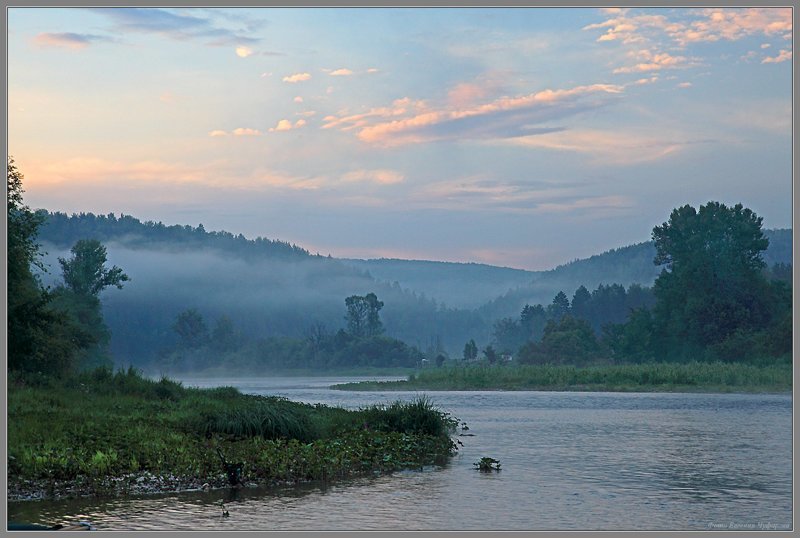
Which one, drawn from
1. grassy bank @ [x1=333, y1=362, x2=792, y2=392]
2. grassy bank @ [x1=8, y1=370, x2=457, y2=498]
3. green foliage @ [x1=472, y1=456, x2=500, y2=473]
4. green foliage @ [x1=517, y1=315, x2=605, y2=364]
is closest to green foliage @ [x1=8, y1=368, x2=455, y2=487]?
grassy bank @ [x1=8, y1=370, x2=457, y2=498]

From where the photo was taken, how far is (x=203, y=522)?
21.8 meters

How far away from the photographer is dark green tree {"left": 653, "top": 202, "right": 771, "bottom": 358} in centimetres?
11950

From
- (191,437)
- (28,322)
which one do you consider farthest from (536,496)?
(28,322)

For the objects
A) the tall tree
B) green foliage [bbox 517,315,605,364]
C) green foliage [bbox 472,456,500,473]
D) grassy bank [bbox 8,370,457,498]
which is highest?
the tall tree

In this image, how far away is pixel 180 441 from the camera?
2889cm

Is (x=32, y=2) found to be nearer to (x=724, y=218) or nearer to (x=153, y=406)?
(x=153, y=406)

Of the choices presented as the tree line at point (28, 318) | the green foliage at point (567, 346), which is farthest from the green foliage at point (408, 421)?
the green foliage at point (567, 346)

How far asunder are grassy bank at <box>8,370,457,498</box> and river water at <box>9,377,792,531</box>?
3.64ft

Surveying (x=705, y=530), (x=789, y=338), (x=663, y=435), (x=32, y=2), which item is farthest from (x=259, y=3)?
(x=789, y=338)

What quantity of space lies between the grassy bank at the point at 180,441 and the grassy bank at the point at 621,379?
62.5 meters

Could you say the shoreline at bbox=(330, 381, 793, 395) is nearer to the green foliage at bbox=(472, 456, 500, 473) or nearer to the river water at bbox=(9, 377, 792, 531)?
the river water at bbox=(9, 377, 792, 531)

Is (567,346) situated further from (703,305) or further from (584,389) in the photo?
(584,389)

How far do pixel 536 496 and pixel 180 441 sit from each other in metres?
10.8

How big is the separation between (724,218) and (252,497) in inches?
4558
